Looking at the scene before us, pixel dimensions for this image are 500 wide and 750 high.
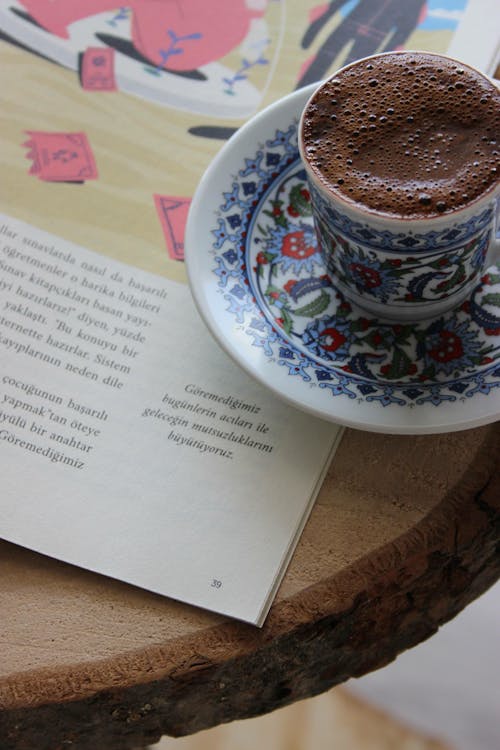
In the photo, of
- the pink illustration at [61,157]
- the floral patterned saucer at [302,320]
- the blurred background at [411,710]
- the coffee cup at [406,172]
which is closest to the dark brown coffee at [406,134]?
the coffee cup at [406,172]

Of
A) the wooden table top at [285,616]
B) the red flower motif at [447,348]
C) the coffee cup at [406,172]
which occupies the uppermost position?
the coffee cup at [406,172]

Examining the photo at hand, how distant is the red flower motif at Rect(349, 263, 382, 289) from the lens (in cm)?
58

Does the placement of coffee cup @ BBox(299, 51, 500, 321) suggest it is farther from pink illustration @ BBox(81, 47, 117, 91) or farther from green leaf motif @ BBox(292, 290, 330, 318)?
pink illustration @ BBox(81, 47, 117, 91)

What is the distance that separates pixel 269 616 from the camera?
55 cm

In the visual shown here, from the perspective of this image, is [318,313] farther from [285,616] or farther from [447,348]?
[285,616]

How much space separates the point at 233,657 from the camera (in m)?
0.54

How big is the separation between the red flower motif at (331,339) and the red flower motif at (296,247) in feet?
0.25

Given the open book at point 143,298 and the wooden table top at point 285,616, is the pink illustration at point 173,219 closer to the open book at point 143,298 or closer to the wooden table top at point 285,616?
the open book at point 143,298

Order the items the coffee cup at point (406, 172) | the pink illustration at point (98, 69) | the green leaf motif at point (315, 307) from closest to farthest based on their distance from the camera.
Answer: the coffee cup at point (406, 172)
the green leaf motif at point (315, 307)
the pink illustration at point (98, 69)

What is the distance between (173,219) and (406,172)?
0.77 feet

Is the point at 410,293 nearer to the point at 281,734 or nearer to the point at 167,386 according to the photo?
the point at 167,386

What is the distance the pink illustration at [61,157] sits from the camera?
Result: 720 millimetres

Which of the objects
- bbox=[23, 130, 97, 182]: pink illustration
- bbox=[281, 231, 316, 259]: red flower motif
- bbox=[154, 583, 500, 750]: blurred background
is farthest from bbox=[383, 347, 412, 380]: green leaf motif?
bbox=[154, 583, 500, 750]: blurred background

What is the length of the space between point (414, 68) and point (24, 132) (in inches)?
14.4
